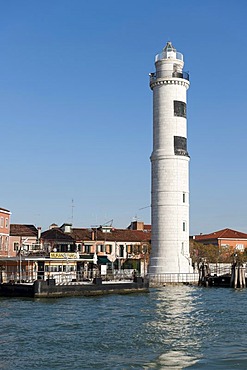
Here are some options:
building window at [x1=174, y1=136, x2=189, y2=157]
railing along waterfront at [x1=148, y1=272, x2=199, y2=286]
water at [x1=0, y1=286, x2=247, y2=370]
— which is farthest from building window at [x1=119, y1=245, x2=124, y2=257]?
water at [x1=0, y1=286, x2=247, y2=370]

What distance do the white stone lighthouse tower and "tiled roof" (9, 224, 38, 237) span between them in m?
19.3

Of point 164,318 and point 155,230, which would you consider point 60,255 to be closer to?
point 155,230

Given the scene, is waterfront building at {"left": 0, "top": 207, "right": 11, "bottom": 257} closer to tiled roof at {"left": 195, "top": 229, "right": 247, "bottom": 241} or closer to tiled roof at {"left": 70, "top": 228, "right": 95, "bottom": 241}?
tiled roof at {"left": 70, "top": 228, "right": 95, "bottom": 241}

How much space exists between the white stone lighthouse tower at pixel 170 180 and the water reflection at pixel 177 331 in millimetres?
13354

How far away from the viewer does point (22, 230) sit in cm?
6706

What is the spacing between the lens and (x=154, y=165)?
173ft

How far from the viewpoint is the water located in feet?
58.0

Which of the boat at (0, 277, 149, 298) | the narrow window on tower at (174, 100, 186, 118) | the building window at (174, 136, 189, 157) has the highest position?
the narrow window on tower at (174, 100, 186, 118)

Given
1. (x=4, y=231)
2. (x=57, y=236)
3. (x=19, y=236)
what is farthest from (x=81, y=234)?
(x=4, y=231)

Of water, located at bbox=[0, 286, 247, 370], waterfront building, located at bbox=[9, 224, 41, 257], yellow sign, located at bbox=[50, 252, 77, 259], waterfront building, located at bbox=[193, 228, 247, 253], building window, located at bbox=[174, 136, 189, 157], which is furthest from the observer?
waterfront building, located at bbox=[193, 228, 247, 253]

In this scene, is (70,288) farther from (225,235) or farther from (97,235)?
(225,235)

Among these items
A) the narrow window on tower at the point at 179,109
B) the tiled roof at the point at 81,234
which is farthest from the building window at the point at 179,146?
the tiled roof at the point at 81,234

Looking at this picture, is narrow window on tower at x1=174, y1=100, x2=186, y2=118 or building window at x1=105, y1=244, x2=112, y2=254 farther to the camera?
building window at x1=105, y1=244, x2=112, y2=254

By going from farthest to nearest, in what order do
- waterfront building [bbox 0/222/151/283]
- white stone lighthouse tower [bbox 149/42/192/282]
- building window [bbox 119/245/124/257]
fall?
building window [bbox 119/245/124/257]
white stone lighthouse tower [bbox 149/42/192/282]
waterfront building [bbox 0/222/151/283]
